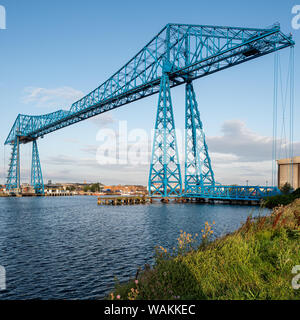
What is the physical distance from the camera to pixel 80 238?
1750 centimetres

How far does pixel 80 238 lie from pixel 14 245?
3854 millimetres

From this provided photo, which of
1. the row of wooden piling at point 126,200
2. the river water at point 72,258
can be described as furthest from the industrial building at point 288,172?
the river water at point 72,258

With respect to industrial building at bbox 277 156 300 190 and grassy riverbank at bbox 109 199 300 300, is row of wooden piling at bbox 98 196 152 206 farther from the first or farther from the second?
grassy riverbank at bbox 109 199 300 300

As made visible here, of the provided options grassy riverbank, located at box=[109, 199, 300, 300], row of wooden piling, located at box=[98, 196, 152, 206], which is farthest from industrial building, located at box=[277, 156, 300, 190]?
grassy riverbank, located at box=[109, 199, 300, 300]

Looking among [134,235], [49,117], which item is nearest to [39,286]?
[134,235]

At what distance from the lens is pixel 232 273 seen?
18.5 ft

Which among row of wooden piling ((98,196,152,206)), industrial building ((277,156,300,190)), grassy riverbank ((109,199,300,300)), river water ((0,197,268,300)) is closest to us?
grassy riverbank ((109,199,300,300))

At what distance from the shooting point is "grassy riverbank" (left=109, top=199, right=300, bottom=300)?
15.9 ft

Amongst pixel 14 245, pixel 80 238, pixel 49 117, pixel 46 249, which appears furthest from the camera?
pixel 49 117

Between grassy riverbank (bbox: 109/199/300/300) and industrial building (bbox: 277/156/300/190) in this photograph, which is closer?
grassy riverbank (bbox: 109/199/300/300)

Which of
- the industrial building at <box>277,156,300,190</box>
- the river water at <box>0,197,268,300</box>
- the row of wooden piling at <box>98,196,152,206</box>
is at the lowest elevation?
the row of wooden piling at <box>98,196,152,206</box>
